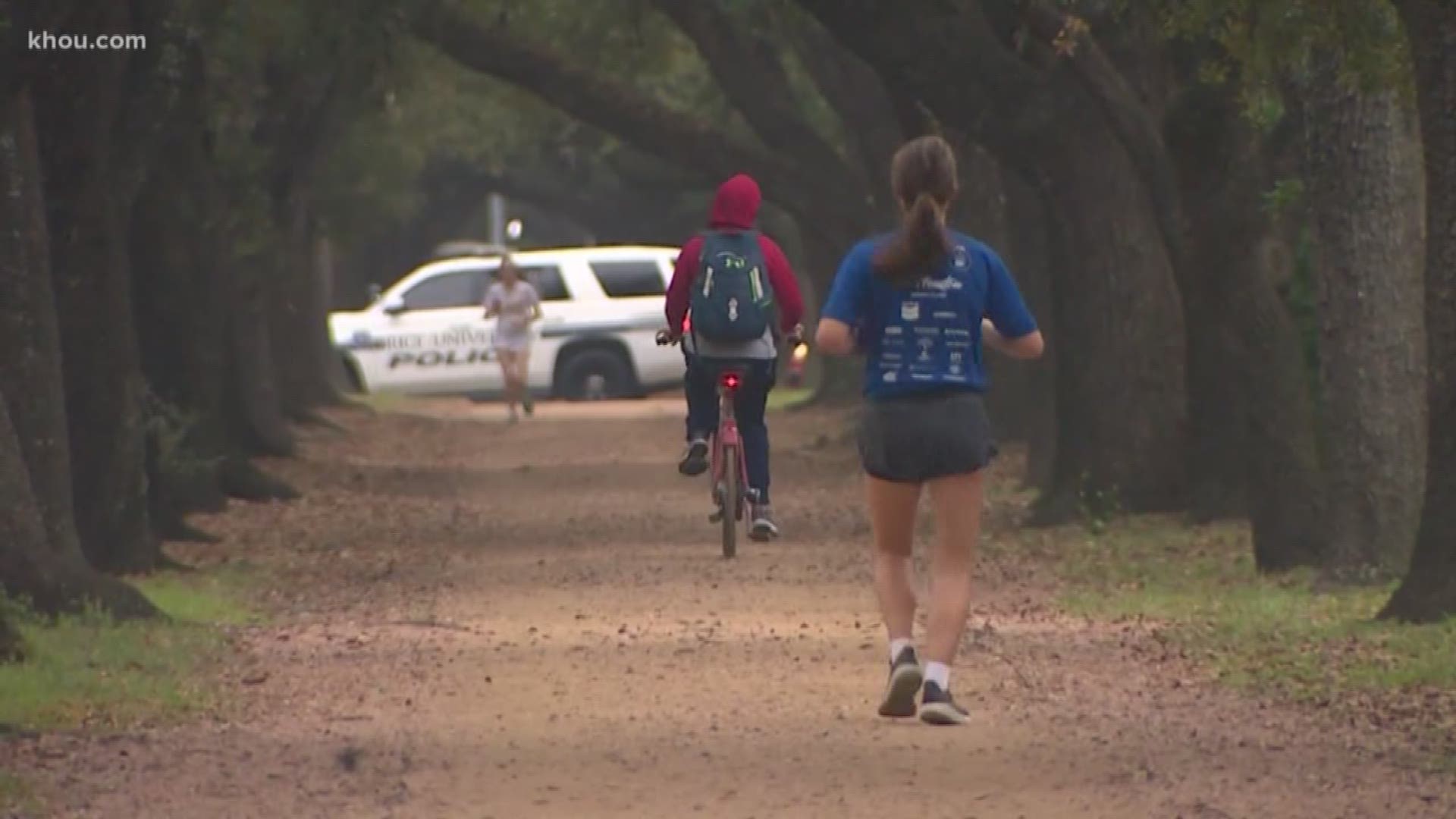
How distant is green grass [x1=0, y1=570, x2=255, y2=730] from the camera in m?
11.5

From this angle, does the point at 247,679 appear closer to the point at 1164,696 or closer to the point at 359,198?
the point at 1164,696

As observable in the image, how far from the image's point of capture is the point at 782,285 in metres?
15.9

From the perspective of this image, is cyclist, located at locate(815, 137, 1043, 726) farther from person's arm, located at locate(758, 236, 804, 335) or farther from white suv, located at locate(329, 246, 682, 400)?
white suv, located at locate(329, 246, 682, 400)

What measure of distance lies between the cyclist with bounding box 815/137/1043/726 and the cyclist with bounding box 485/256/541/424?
24.2 meters

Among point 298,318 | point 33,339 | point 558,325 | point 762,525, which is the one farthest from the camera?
point 558,325

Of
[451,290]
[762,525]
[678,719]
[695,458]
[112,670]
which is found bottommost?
[678,719]

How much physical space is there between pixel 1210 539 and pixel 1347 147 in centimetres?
437

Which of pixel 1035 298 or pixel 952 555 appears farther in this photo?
pixel 1035 298

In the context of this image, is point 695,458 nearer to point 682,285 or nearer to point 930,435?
point 682,285

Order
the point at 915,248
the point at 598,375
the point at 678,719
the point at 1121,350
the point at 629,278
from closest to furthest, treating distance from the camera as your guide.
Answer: the point at 915,248, the point at 678,719, the point at 1121,350, the point at 598,375, the point at 629,278

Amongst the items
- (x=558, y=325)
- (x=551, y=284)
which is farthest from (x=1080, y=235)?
(x=551, y=284)

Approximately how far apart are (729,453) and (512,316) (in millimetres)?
18319

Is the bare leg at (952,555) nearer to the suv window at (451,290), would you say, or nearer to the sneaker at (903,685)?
the sneaker at (903,685)

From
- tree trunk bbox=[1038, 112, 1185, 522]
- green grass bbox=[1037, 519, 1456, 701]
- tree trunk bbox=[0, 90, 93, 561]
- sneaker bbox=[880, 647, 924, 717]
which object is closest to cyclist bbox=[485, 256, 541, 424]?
tree trunk bbox=[1038, 112, 1185, 522]
